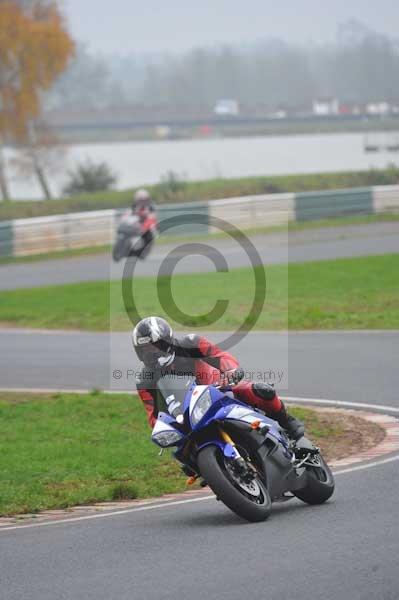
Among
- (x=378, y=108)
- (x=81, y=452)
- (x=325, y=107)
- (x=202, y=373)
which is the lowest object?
(x=81, y=452)

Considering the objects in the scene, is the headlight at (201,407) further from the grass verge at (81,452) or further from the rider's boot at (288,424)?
the grass verge at (81,452)

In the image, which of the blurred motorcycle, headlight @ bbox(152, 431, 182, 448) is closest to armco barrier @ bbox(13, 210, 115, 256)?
the blurred motorcycle

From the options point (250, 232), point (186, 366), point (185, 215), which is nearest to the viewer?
point (186, 366)

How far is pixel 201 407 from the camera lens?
791 cm

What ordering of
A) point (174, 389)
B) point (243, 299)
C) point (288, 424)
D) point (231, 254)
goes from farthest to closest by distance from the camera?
1. point (231, 254)
2. point (243, 299)
3. point (288, 424)
4. point (174, 389)

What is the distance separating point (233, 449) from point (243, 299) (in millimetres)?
13697

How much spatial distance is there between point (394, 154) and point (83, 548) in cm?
3477

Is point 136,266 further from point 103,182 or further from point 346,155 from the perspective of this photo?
point 346,155

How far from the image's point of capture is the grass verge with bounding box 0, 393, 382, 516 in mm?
9547

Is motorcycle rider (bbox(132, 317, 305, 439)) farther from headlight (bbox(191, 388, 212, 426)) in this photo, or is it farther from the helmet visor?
headlight (bbox(191, 388, 212, 426))

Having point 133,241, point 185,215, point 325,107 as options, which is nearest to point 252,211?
point 185,215

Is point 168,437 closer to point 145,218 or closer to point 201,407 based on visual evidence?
point 201,407

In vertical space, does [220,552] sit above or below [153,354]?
below

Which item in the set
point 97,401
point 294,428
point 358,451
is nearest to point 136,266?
point 97,401
